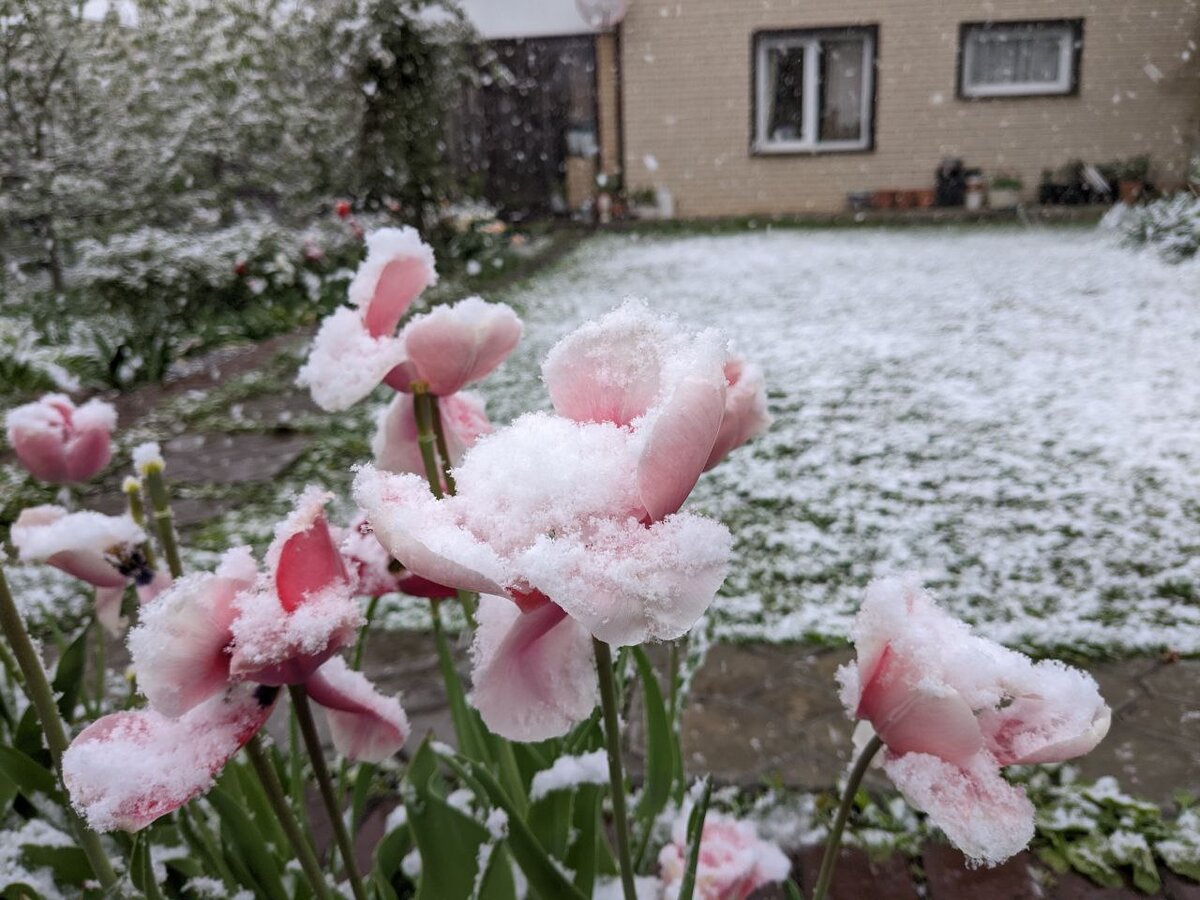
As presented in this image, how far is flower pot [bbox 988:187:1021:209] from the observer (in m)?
10.8

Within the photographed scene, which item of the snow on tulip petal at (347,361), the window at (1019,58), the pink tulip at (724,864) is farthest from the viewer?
the window at (1019,58)

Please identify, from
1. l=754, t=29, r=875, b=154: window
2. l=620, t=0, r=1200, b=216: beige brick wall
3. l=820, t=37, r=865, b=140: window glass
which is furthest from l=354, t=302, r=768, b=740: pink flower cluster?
l=820, t=37, r=865, b=140: window glass

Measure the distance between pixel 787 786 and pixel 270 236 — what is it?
605cm

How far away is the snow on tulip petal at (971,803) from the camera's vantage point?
20.1 inches

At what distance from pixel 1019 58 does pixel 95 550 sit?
41.1 feet

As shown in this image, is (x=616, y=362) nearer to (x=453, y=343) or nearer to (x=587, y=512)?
(x=587, y=512)

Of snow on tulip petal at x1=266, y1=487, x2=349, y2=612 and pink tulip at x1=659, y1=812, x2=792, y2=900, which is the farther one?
pink tulip at x1=659, y1=812, x2=792, y2=900

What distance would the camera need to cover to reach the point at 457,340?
737mm

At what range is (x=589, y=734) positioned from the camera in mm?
967

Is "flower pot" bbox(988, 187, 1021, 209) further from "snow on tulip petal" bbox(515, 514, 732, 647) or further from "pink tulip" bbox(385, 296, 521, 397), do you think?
"snow on tulip petal" bbox(515, 514, 732, 647)

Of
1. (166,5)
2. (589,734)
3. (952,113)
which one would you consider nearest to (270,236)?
(166,5)

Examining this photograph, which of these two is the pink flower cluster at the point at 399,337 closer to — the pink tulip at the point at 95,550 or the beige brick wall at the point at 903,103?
the pink tulip at the point at 95,550

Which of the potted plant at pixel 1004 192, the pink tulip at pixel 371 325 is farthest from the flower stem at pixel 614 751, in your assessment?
the potted plant at pixel 1004 192

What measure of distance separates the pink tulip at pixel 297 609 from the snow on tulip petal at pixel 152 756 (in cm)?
4
